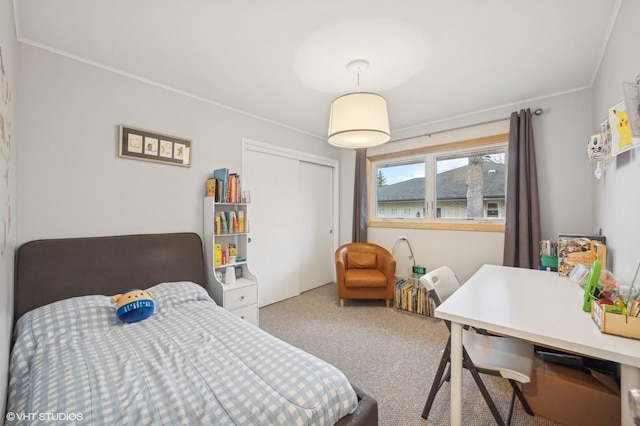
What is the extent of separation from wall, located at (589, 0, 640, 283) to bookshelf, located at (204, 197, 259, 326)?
2759 millimetres

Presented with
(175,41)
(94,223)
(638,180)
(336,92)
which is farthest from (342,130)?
(94,223)

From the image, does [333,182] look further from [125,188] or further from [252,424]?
[252,424]

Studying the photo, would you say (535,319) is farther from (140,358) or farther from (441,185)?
(441,185)

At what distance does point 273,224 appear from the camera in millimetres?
3488

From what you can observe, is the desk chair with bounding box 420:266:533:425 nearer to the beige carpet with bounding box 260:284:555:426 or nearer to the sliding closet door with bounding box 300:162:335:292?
the beige carpet with bounding box 260:284:555:426

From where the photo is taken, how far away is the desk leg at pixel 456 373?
4.19 ft

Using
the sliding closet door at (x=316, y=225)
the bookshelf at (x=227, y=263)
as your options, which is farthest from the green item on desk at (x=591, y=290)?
the sliding closet door at (x=316, y=225)

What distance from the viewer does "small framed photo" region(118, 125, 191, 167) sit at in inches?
87.2

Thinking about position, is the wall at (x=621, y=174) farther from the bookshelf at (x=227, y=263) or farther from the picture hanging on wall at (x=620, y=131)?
the bookshelf at (x=227, y=263)

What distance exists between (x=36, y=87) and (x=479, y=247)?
4.32 m

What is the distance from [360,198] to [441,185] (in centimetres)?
113

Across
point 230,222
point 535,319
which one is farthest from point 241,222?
point 535,319

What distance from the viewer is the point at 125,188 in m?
2.23

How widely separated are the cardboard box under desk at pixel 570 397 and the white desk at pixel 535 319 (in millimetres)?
466
